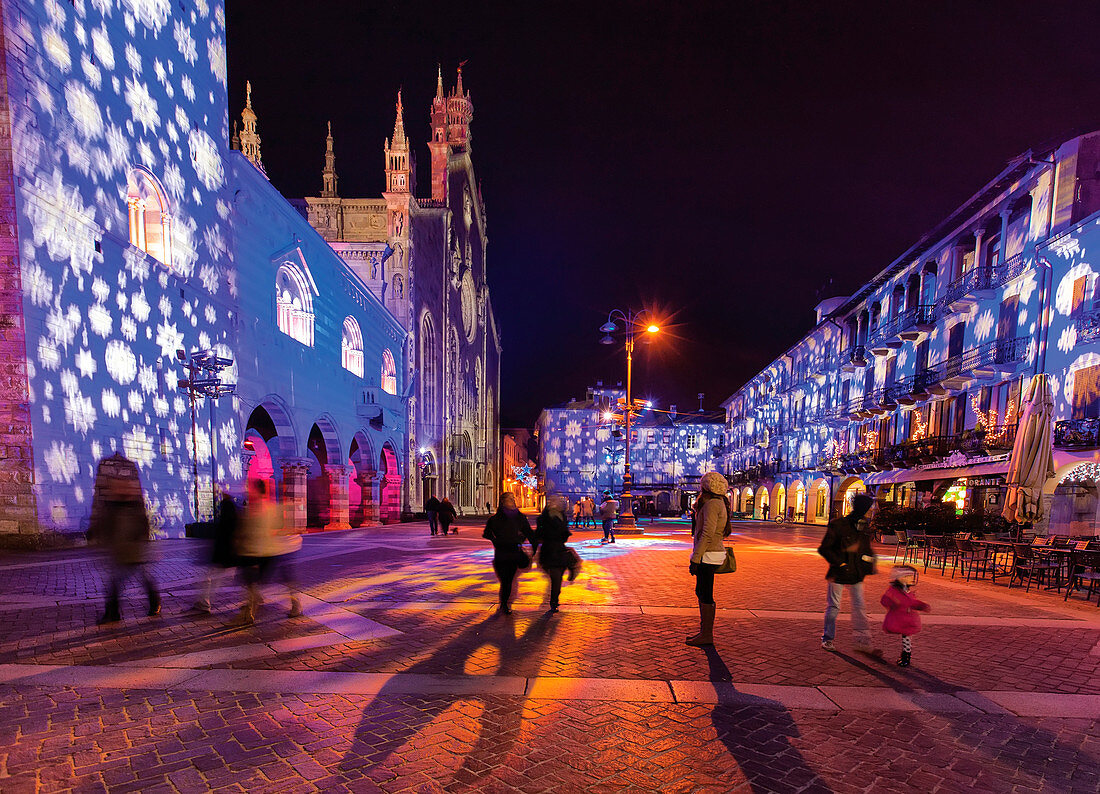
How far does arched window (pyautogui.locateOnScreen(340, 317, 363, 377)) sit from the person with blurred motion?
A: 21.0m

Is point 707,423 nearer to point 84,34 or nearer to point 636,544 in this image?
point 636,544

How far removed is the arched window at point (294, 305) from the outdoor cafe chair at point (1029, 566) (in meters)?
22.0

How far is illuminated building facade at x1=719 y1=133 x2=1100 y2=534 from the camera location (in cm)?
1570

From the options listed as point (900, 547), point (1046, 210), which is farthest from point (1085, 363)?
point (900, 547)

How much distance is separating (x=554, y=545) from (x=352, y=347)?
22.8 m

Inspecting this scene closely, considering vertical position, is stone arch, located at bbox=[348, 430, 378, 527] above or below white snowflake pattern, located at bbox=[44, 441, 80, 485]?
below

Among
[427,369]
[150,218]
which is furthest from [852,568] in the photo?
[427,369]

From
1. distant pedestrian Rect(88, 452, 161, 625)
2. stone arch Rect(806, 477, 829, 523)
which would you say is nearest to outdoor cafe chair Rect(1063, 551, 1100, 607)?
distant pedestrian Rect(88, 452, 161, 625)

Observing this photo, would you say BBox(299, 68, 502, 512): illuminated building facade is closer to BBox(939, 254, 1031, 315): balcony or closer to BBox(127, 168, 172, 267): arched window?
BBox(127, 168, 172, 267): arched window

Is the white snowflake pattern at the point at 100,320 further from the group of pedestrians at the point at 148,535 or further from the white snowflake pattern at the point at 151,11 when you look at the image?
the group of pedestrians at the point at 148,535

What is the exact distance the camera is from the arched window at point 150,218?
14.3 metres

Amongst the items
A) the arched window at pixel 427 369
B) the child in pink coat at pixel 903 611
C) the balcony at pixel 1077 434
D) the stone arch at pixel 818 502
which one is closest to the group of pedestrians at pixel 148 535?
the child in pink coat at pixel 903 611

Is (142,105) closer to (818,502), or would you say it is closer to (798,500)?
(818,502)

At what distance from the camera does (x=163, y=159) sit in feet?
48.8
